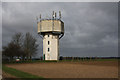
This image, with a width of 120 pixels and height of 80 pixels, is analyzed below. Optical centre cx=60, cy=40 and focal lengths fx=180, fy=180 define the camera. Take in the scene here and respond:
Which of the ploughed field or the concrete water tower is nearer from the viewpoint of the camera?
the ploughed field

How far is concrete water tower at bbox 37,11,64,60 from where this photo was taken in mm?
54188

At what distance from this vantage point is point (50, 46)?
5616cm

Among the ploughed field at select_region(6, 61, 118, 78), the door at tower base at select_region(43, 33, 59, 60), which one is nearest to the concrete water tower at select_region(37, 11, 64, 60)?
the door at tower base at select_region(43, 33, 59, 60)

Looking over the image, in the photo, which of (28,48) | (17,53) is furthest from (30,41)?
(17,53)

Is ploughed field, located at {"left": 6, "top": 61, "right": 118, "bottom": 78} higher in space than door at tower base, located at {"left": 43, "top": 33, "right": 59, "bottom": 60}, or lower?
lower

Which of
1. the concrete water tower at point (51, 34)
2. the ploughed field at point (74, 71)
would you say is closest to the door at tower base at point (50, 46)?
the concrete water tower at point (51, 34)

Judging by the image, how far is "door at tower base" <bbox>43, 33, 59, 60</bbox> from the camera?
55.8 meters

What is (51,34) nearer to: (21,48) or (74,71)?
(21,48)

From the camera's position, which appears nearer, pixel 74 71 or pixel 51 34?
pixel 74 71

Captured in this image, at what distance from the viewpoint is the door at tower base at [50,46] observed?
5575cm

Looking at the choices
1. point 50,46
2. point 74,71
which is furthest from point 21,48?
point 74,71

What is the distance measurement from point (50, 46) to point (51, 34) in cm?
383

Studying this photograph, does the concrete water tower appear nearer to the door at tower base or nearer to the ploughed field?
the door at tower base

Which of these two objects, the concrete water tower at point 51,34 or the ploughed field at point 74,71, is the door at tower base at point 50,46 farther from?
the ploughed field at point 74,71
